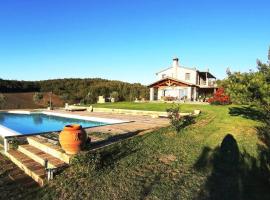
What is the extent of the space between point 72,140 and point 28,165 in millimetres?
1648

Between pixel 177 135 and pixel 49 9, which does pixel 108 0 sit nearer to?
pixel 49 9

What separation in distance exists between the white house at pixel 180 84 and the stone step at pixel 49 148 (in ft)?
80.0

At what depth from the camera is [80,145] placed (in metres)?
A: 7.21

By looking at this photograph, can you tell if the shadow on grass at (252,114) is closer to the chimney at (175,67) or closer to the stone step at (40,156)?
the stone step at (40,156)

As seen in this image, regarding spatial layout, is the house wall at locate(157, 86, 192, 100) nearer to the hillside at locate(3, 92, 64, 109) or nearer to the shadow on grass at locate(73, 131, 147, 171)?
the hillside at locate(3, 92, 64, 109)

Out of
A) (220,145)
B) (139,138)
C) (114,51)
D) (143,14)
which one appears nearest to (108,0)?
(143,14)

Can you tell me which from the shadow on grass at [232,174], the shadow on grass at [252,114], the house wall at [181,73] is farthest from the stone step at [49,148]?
the house wall at [181,73]

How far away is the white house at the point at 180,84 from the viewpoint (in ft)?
107

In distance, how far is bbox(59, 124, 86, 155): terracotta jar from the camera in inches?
275

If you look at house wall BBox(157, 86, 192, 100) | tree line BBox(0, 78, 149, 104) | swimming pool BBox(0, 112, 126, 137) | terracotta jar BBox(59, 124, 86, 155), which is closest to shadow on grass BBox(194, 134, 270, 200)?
terracotta jar BBox(59, 124, 86, 155)

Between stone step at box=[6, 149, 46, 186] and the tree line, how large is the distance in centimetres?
2440

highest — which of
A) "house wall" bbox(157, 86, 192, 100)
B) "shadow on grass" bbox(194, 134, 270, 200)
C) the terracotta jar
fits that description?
"house wall" bbox(157, 86, 192, 100)

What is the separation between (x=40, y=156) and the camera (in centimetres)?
757

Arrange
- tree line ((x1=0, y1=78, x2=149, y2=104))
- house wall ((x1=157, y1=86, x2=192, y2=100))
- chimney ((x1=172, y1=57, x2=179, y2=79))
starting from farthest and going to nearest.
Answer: tree line ((x1=0, y1=78, x2=149, y2=104)) → chimney ((x1=172, y1=57, x2=179, y2=79)) → house wall ((x1=157, y1=86, x2=192, y2=100))
